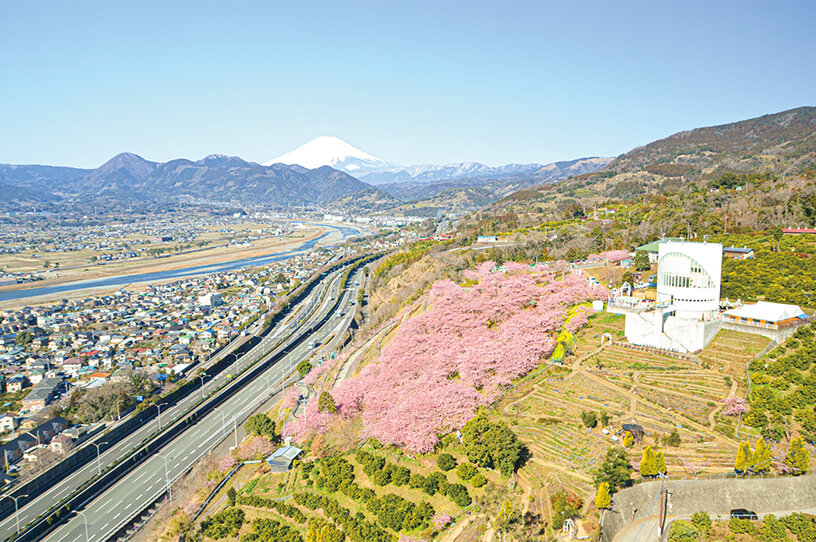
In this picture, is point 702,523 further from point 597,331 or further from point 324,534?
point 597,331

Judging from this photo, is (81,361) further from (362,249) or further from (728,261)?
(362,249)

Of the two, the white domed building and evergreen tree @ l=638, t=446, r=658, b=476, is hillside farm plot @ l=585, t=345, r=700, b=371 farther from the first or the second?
evergreen tree @ l=638, t=446, r=658, b=476

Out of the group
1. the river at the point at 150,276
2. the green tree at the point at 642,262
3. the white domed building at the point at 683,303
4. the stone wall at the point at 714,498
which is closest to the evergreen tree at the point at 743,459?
the stone wall at the point at 714,498

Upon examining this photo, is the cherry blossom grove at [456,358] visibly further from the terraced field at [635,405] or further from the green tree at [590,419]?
the green tree at [590,419]

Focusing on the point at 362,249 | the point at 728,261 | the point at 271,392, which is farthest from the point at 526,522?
the point at 362,249

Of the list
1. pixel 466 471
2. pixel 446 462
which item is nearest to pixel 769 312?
pixel 466 471

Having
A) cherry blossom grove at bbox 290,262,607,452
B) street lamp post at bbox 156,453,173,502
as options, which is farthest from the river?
cherry blossom grove at bbox 290,262,607,452
